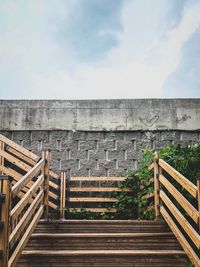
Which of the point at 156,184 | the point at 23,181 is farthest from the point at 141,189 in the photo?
the point at 23,181

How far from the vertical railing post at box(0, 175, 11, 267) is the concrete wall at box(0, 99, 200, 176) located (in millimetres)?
3517

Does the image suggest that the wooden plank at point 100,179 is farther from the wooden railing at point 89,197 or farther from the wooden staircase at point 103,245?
the wooden staircase at point 103,245

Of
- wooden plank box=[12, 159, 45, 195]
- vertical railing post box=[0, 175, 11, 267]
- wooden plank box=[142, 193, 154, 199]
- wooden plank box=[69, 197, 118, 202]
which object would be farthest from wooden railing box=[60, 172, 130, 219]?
vertical railing post box=[0, 175, 11, 267]

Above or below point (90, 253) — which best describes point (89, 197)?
above

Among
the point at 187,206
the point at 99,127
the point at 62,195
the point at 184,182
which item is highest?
the point at 99,127

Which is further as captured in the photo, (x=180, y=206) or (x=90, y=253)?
(x=180, y=206)

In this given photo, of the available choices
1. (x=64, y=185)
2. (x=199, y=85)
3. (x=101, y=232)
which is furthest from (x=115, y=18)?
(x=101, y=232)

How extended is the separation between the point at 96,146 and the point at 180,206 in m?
2.42

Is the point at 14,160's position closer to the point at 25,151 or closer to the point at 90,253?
the point at 25,151

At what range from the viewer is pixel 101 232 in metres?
4.21

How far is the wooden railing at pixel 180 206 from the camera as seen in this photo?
10.6 ft

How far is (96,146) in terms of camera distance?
629 centimetres

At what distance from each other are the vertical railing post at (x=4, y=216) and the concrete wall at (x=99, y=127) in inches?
138

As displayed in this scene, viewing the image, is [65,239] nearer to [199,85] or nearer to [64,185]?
[64,185]
